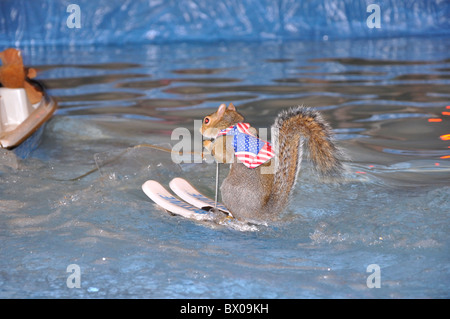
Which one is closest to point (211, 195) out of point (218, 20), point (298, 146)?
point (298, 146)

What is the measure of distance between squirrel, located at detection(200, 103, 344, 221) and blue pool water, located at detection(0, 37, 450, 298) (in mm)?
182

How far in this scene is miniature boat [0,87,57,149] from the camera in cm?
400

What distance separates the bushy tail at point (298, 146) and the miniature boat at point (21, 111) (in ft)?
6.66

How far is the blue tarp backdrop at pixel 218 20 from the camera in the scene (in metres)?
10.8

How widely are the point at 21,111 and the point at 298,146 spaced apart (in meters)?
2.56

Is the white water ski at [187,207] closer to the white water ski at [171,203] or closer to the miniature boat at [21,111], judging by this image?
the white water ski at [171,203]

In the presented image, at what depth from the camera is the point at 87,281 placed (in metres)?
2.30

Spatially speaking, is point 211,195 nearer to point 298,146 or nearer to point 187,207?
point 187,207

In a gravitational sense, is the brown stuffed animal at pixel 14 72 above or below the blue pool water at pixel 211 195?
above

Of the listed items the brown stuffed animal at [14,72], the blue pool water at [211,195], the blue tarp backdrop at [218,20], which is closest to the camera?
the blue pool water at [211,195]

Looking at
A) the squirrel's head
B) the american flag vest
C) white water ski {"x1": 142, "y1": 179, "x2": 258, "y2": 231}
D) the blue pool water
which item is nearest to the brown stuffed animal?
the blue pool water

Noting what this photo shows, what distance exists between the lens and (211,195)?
132 inches

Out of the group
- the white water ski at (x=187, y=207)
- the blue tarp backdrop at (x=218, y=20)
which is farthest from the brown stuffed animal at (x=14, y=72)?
the blue tarp backdrop at (x=218, y=20)

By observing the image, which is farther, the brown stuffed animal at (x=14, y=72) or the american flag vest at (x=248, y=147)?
the brown stuffed animal at (x=14, y=72)
